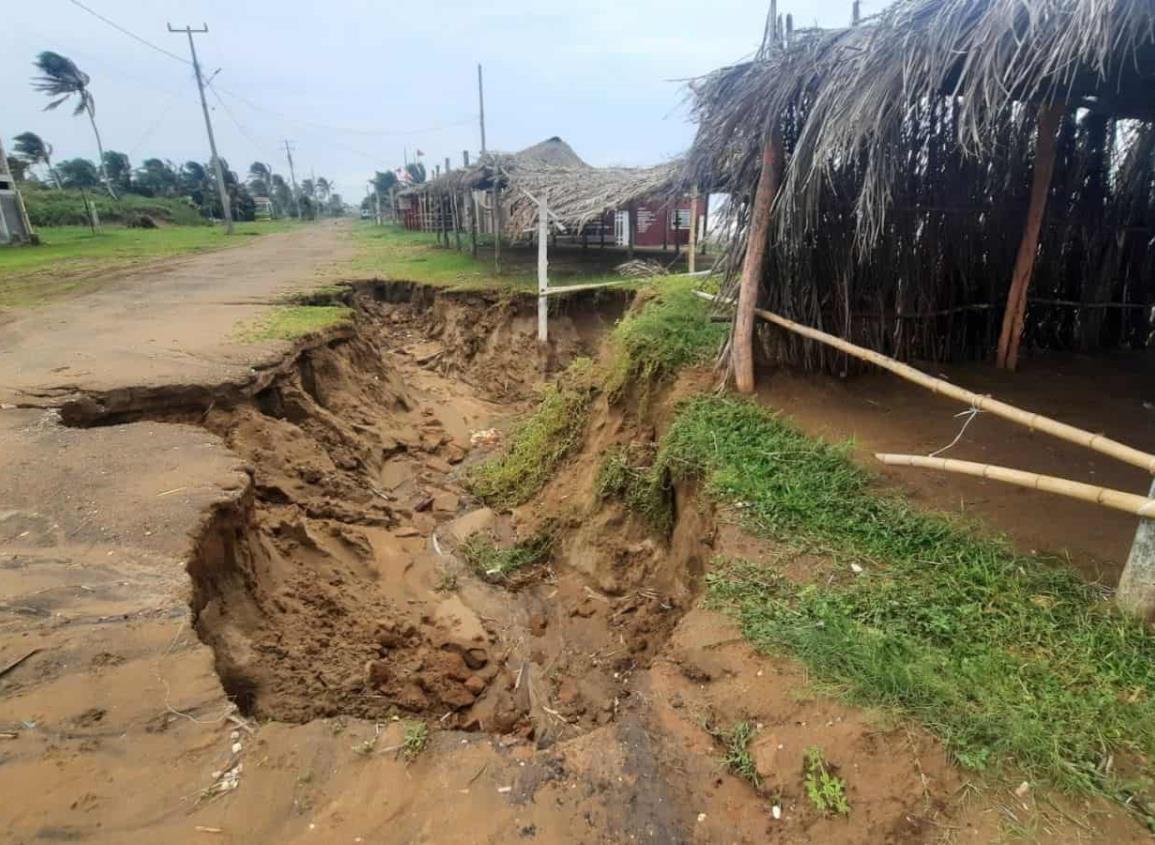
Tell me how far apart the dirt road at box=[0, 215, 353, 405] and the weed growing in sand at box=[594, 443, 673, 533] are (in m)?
3.73

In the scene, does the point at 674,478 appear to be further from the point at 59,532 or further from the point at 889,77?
the point at 59,532

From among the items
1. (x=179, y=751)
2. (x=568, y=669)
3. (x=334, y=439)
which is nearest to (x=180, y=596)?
(x=179, y=751)

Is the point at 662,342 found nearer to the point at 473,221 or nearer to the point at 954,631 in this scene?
the point at 954,631

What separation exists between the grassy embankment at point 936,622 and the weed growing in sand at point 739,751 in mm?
388

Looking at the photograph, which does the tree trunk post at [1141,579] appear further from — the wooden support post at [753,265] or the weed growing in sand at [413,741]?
the weed growing in sand at [413,741]

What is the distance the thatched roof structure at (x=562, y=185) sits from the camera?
11.2 meters

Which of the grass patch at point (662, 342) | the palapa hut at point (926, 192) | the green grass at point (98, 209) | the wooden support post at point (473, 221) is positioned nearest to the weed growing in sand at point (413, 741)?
the palapa hut at point (926, 192)

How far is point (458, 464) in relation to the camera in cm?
802

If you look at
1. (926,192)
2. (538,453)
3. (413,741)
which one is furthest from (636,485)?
(926,192)

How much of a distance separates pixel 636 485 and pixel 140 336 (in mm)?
6295

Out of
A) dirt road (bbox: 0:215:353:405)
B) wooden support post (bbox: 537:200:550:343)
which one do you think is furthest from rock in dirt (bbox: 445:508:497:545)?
wooden support post (bbox: 537:200:550:343)

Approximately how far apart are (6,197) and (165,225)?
59.2ft

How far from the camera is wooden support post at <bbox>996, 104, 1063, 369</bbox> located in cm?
475

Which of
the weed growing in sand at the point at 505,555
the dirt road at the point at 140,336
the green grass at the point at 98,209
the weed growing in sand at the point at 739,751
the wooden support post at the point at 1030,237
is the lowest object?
the weed growing in sand at the point at 505,555
